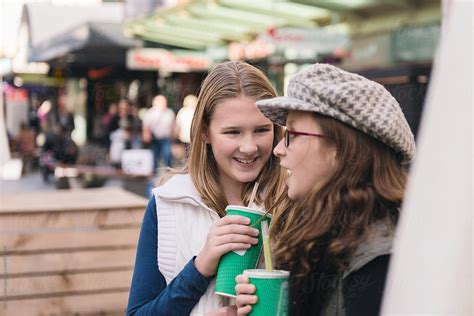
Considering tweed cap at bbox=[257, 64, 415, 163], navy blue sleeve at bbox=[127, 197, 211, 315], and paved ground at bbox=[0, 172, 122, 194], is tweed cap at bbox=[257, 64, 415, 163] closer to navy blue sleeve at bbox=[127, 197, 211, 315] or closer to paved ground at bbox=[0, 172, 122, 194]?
navy blue sleeve at bbox=[127, 197, 211, 315]

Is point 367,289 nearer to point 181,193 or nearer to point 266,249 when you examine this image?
point 266,249

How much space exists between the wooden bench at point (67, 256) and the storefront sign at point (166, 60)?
11328mm

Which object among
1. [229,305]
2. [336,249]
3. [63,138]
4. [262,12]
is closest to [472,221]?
[336,249]

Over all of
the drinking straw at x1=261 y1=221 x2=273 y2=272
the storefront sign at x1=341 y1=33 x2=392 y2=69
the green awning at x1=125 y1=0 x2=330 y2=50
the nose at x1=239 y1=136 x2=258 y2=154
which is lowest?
the drinking straw at x1=261 y1=221 x2=273 y2=272

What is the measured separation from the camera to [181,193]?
1.89 m

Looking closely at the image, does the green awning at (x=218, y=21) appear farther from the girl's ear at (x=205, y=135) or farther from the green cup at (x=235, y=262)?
the green cup at (x=235, y=262)

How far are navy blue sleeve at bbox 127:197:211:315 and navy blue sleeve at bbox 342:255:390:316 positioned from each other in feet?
1.66

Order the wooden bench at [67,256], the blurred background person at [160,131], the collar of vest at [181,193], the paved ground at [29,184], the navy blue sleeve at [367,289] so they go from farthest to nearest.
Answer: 1. the blurred background person at [160,131]
2. the paved ground at [29,184]
3. the wooden bench at [67,256]
4. the collar of vest at [181,193]
5. the navy blue sleeve at [367,289]

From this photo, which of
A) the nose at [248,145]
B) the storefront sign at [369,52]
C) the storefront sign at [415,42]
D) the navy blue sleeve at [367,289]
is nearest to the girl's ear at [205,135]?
the nose at [248,145]

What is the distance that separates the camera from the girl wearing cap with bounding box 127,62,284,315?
1781 millimetres

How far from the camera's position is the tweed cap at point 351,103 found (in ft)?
4.73

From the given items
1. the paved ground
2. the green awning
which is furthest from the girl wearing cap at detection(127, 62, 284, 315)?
the green awning

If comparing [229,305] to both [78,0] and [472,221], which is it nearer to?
[472,221]

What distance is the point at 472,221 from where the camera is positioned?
111cm
